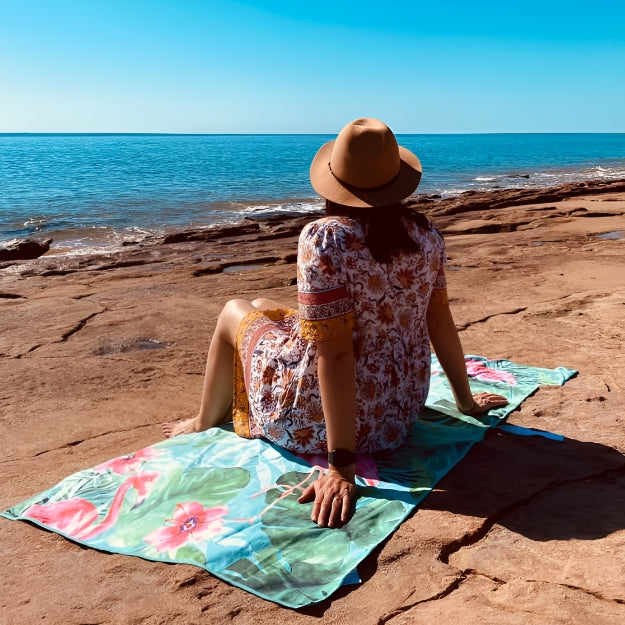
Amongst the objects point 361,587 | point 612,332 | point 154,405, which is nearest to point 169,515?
point 361,587

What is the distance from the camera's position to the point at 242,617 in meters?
1.64

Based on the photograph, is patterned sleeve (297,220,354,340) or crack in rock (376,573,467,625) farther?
patterned sleeve (297,220,354,340)

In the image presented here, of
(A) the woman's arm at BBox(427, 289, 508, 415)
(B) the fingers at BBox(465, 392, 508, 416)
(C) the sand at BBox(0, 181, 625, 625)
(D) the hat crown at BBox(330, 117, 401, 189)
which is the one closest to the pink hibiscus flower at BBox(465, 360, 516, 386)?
(C) the sand at BBox(0, 181, 625, 625)

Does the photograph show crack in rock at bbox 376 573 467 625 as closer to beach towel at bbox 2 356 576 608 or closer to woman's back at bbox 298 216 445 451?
beach towel at bbox 2 356 576 608

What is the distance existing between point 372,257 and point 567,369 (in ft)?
5.55

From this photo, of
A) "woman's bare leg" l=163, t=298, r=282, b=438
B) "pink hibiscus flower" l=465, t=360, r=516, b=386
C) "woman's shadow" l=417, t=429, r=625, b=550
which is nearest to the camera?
"woman's shadow" l=417, t=429, r=625, b=550

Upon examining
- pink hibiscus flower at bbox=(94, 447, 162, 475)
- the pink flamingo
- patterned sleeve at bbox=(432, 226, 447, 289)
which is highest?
patterned sleeve at bbox=(432, 226, 447, 289)

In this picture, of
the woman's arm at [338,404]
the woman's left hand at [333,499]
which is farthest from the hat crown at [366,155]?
the woman's left hand at [333,499]

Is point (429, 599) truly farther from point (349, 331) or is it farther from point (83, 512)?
point (83, 512)

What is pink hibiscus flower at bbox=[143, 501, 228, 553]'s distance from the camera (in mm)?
1951

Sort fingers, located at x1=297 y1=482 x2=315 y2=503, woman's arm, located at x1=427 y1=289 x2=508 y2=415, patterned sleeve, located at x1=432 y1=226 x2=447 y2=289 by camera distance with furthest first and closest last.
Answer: woman's arm, located at x1=427 y1=289 x2=508 y2=415 → patterned sleeve, located at x1=432 y1=226 x2=447 y2=289 → fingers, located at x1=297 y1=482 x2=315 y2=503

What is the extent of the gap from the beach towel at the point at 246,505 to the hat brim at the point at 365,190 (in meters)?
0.88

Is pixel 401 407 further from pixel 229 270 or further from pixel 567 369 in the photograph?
pixel 229 270

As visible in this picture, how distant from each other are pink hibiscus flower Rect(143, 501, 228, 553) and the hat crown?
1093mm
